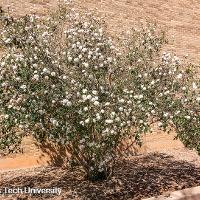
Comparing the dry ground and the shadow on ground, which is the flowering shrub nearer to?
the shadow on ground

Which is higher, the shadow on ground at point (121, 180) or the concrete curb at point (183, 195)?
the concrete curb at point (183, 195)

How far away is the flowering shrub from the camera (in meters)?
9.78

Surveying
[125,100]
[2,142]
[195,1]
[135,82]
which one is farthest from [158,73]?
[195,1]

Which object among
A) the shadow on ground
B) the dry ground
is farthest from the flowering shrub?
the dry ground

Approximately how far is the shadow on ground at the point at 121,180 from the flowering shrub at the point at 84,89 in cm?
72

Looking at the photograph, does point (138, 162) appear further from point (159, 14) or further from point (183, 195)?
point (159, 14)

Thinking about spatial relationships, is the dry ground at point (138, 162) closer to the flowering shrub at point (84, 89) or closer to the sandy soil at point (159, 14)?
the sandy soil at point (159, 14)

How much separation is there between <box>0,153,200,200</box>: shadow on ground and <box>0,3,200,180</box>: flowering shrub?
2.37ft

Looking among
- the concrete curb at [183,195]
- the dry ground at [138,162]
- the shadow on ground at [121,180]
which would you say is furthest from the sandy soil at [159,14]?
the concrete curb at [183,195]

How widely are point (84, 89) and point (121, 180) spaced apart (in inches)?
143

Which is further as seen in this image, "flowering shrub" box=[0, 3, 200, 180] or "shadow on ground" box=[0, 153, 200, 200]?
"shadow on ground" box=[0, 153, 200, 200]

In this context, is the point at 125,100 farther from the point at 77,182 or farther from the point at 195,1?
the point at 195,1

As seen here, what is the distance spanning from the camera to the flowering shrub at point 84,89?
9781 mm

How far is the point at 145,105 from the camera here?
10.2 metres
